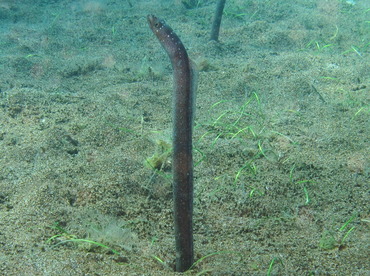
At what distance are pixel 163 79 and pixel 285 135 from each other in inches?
88.5

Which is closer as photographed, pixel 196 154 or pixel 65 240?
pixel 65 240

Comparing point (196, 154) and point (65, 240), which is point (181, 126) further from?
point (196, 154)

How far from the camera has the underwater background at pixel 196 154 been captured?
2244 mm

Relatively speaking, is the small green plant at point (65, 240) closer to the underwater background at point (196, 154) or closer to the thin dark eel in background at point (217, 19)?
the underwater background at point (196, 154)

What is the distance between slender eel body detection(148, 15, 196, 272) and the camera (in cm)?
175

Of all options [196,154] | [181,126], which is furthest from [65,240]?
[196,154]

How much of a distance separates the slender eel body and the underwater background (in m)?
0.38

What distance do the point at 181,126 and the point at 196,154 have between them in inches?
66.9

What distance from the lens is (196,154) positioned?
3447 millimetres

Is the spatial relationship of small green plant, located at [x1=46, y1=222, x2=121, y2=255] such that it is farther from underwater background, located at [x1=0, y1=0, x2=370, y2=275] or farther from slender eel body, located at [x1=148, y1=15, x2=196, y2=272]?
slender eel body, located at [x1=148, y1=15, x2=196, y2=272]

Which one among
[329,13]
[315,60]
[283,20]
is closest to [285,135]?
[315,60]

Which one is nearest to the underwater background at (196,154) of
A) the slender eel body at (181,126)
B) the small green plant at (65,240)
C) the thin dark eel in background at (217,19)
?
the small green plant at (65,240)

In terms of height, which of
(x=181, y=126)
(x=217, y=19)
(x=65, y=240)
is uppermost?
(x=181, y=126)

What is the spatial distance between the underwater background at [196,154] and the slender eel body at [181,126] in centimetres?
38
